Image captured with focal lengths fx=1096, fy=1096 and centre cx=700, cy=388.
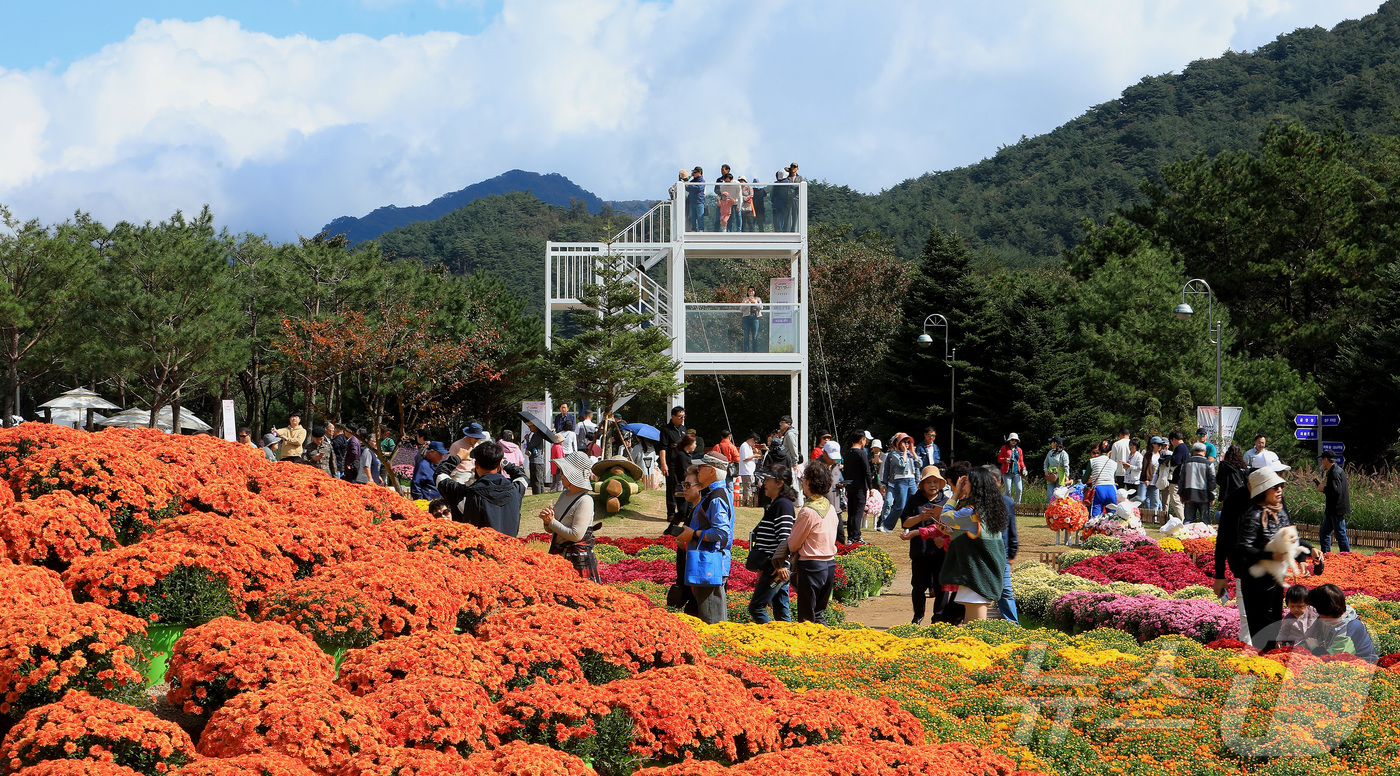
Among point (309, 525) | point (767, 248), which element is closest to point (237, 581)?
point (309, 525)

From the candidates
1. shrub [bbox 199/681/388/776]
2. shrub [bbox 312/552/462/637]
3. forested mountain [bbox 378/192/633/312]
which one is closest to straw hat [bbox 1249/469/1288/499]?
shrub [bbox 312/552/462/637]

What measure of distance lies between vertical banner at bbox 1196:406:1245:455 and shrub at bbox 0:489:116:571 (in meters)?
22.9

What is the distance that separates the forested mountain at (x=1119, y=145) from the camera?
245 feet

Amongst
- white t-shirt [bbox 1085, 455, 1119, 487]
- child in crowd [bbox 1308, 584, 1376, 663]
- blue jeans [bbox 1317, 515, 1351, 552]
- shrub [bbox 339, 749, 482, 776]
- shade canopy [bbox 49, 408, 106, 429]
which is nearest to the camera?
shrub [bbox 339, 749, 482, 776]

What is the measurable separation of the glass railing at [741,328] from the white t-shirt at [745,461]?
3434 mm

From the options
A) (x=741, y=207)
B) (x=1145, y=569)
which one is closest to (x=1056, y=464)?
(x=1145, y=569)

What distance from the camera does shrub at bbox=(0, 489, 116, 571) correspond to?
5.34 metres

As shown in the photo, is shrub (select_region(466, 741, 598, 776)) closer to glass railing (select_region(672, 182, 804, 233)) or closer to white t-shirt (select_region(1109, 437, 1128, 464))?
white t-shirt (select_region(1109, 437, 1128, 464))

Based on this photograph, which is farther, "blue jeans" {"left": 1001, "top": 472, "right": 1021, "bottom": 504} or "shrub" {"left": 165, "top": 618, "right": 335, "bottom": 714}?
"blue jeans" {"left": 1001, "top": 472, "right": 1021, "bottom": 504}

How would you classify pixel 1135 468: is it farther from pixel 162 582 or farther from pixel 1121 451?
pixel 162 582

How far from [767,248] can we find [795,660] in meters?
19.0

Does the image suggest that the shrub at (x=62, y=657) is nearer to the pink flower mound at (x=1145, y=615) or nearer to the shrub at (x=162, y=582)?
the shrub at (x=162, y=582)

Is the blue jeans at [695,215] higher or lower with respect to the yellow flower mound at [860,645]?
higher

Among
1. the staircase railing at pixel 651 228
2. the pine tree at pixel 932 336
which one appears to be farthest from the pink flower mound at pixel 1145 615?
the pine tree at pixel 932 336
